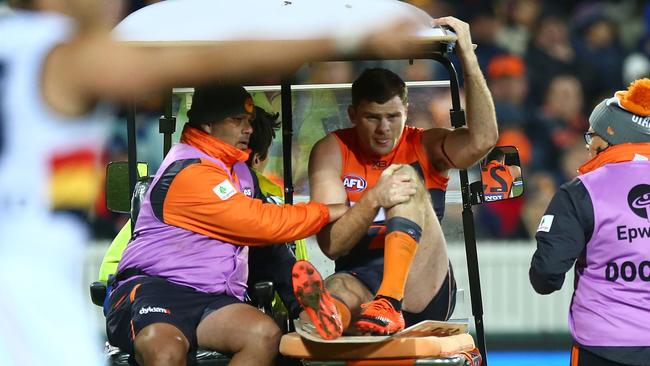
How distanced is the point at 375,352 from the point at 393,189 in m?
0.79

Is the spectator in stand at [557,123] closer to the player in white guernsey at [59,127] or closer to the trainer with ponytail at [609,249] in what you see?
the trainer with ponytail at [609,249]

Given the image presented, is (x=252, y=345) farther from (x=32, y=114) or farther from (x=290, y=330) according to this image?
(x=32, y=114)

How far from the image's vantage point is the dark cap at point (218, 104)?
489 cm

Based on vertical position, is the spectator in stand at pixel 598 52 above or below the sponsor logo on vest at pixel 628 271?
above

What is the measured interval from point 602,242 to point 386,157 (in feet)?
3.93

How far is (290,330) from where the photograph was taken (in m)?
5.03

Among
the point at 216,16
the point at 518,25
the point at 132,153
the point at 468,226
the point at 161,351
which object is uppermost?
the point at 518,25

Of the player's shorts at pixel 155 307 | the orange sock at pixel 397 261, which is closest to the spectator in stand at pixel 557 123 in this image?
the orange sock at pixel 397 261

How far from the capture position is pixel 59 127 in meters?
2.25

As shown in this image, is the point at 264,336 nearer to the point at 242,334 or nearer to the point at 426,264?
the point at 242,334

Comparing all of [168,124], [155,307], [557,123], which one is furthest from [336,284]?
[557,123]

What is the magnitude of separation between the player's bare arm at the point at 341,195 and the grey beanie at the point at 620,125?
80 cm

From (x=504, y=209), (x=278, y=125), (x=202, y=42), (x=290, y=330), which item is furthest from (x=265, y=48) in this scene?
(x=504, y=209)

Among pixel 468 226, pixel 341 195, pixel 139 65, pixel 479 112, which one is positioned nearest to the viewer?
pixel 139 65
